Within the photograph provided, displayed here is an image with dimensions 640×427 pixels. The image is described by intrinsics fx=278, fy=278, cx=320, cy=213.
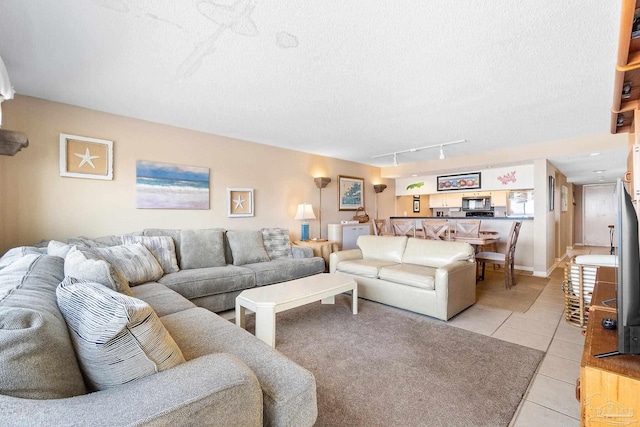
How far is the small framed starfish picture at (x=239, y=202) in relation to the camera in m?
4.26

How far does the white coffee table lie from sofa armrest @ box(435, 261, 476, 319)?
86 centimetres

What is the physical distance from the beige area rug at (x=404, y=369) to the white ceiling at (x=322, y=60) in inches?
89.5

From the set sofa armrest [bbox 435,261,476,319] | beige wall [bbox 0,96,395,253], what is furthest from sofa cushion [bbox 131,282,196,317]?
sofa armrest [bbox 435,261,476,319]

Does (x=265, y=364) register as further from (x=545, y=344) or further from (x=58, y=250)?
(x=545, y=344)

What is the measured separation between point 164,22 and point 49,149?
227cm

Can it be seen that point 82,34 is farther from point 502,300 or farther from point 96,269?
point 502,300

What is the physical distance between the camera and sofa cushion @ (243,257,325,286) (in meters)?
3.41

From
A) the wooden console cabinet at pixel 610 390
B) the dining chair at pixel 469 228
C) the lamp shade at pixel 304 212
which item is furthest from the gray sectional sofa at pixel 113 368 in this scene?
the dining chair at pixel 469 228

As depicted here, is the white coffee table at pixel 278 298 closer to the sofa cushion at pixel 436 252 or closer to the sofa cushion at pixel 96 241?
the sofa cushion at pixel 436 252

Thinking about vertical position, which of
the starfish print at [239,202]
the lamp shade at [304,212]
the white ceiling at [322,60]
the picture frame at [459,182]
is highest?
the white ceiling at [322,60]

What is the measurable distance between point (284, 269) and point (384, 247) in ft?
4.69

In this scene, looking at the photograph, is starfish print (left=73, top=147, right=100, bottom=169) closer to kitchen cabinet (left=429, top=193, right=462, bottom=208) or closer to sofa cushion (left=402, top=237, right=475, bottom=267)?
sofa cushion (left=402, top=237, right=475, bottom=267)

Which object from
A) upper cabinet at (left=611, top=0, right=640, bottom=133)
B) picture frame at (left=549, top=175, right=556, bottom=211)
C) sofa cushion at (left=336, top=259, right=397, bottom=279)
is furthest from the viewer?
picture frame at (left=549, top=175, right=556, bottom=211)

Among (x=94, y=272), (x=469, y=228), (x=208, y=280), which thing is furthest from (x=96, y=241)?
(x=469, y=228)
